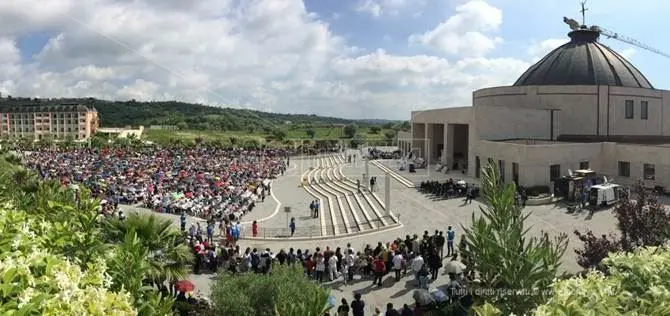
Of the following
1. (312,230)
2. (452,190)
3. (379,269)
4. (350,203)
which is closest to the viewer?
(379,269)

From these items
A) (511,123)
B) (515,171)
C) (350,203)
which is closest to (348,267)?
(350,203)

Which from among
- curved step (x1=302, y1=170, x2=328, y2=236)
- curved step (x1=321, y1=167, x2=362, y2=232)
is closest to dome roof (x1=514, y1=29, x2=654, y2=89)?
curved step (x1=321, y1=167, x2=362, y2=232)

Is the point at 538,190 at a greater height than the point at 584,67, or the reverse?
the point at 584,67

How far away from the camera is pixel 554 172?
3316 cm

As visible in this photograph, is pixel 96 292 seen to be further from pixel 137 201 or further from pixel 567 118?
pixel 567 118

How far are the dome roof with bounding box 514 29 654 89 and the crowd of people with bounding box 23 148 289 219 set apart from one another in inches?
1065

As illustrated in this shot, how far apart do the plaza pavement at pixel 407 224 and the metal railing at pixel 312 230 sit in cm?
72

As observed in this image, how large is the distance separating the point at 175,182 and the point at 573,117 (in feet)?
114

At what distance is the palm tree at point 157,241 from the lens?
39.2 ft

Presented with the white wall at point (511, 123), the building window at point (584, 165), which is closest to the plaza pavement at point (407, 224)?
the building window at point (584, 165)

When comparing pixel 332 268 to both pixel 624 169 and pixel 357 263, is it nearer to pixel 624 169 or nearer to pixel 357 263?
pixel 357 263

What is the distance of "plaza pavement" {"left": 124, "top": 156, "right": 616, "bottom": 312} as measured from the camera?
→ 647 inches

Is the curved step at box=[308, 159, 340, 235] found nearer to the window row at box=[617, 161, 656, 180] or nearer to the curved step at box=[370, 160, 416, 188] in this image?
the curved step at box=[370, 160, 416, 188]

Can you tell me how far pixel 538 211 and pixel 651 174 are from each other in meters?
11.3
